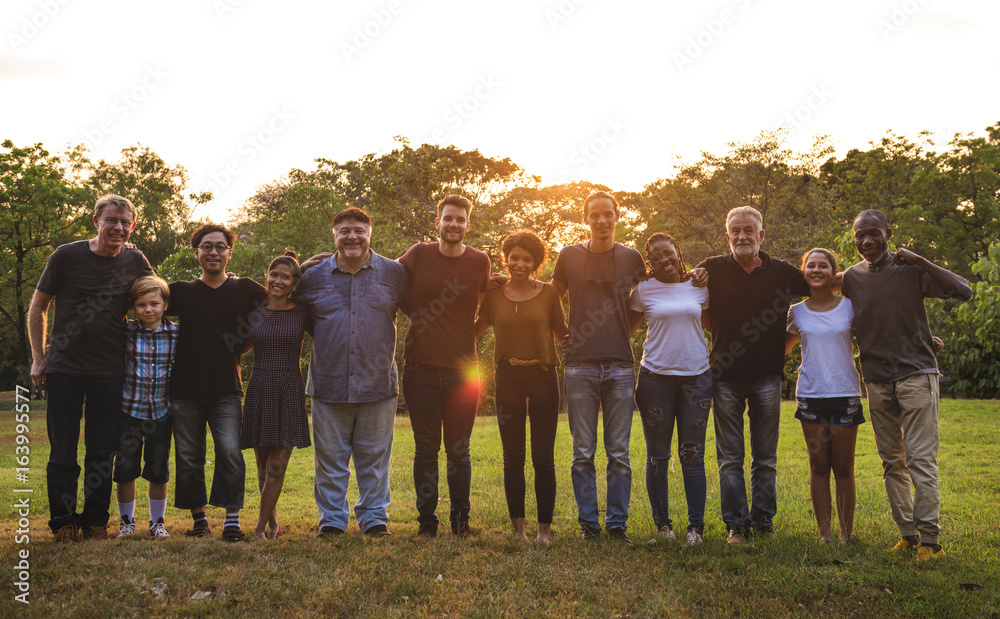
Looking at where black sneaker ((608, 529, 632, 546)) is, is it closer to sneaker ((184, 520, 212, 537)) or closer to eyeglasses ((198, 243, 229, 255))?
sneaker ((184, 520, 212, 537))

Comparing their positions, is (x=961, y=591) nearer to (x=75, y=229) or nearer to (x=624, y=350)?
(x=624, y=350)

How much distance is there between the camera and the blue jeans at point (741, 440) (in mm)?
5422

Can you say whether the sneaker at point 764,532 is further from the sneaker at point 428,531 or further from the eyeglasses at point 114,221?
the eyeglasses at point 114,221

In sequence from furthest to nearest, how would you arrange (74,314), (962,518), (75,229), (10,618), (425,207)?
(75,229), (425,207), (962,518), (74,314), (10,618)

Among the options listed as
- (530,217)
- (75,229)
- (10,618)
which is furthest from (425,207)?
(75,229)

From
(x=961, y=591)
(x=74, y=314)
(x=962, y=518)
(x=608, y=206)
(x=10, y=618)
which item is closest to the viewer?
(x=10, y=618)

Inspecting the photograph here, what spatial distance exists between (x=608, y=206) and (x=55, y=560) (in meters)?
4.54

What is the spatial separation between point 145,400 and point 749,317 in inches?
182

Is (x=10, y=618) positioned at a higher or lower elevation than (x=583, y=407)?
lower

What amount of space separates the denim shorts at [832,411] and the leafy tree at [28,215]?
29.7m

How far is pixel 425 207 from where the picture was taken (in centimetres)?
1873

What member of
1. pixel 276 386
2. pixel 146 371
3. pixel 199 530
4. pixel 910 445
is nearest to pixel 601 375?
pixel 910 445

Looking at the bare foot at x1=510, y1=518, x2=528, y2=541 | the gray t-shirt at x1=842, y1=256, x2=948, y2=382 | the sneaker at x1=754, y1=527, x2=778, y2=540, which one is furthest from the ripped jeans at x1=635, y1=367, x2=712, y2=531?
the gray t-shirt at x1=842, y1=256, x2=948, y2=382

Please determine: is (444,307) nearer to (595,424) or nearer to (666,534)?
(595,424)
